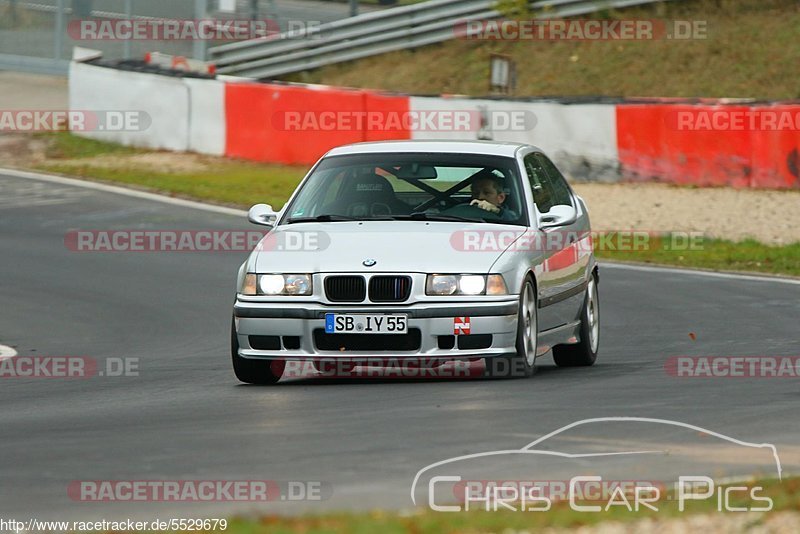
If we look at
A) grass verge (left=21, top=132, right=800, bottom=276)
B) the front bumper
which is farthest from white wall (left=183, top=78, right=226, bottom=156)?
the front bumper

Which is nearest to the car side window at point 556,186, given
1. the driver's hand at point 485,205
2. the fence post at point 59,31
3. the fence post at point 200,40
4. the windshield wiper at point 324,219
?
the driver's hand at point 485,205

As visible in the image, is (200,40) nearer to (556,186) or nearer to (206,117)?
(206,117)

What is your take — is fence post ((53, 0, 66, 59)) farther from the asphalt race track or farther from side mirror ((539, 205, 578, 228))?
side mirror ((539, 205, 578, 228))

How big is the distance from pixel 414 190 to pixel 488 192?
1.58 ft

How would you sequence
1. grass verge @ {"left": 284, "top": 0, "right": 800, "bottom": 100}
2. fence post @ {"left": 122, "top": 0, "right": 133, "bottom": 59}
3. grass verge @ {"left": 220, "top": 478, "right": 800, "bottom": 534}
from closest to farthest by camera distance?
grass verge @ {"left": 220, "top": 478, "right": 800, "bottom": 534} < grass verge @ {"left": 284, "top": 0, "right": 800, "bottom": 100} < fence post @ {"left": 122, "top": 0, "right": 133, "bottom": 59}

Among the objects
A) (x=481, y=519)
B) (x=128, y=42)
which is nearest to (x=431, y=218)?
(x=481, y=519)

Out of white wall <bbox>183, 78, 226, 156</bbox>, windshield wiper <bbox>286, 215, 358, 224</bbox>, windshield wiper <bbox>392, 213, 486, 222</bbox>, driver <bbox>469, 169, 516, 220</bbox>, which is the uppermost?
driver <bbox>469, 169, 516, 220</bbox>

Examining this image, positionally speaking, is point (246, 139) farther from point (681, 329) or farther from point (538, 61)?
point (681, 329)

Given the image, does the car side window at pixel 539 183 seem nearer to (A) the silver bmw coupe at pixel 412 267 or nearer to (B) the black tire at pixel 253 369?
(A) the silver bmw coupe at pixel 412 267

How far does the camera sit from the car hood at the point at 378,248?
31.4 ft

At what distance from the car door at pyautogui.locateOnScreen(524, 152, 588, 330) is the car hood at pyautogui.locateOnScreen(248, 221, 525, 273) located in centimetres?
33

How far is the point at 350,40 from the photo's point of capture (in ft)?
117

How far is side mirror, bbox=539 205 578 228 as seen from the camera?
10.4 metres

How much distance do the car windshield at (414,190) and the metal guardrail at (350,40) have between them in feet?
77.5
